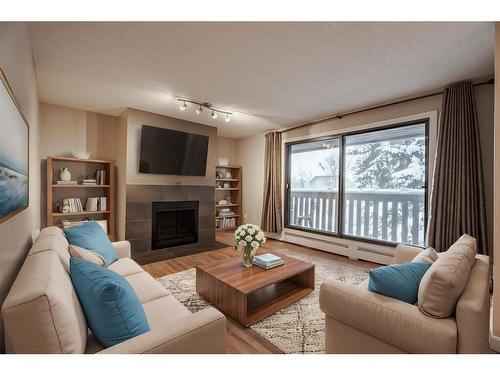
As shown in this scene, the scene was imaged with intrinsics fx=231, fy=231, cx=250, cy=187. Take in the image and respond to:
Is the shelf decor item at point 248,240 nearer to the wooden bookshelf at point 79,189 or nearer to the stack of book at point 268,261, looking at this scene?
the stack of book at point 268,261

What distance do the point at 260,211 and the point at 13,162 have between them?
4409mm

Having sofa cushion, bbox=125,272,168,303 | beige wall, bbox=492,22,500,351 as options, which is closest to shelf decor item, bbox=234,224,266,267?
sofa cushion, bbox=125,272,168,303

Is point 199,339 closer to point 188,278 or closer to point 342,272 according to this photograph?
point 188,278

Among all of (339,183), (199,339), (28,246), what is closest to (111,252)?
(28,246)

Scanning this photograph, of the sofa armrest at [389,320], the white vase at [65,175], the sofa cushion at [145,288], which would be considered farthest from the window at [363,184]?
the white vase at [65,175]

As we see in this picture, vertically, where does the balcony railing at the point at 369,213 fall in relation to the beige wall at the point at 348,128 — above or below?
below

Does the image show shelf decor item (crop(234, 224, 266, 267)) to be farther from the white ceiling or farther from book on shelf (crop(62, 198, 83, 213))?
book on shelf (crop(62, 198, 83, 213))

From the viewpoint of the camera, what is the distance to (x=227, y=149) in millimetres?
5914

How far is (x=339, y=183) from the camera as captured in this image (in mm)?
3949

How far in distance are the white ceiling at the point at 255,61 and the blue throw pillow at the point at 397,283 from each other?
69.9 inches

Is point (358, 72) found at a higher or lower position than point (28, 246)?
higher

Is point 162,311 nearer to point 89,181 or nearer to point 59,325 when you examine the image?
point 59,325

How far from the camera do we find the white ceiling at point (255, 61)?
183 centimetres

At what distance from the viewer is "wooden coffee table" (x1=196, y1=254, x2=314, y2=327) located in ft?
6.37
